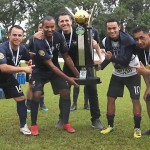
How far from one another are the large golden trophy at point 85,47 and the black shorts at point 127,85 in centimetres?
33

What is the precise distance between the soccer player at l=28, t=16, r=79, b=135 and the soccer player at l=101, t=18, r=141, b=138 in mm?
747

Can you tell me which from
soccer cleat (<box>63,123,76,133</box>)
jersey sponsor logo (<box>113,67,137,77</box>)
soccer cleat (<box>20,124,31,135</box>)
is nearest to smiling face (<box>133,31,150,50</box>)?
jersey sponsor logo (<box>113,67,137,77</box>)

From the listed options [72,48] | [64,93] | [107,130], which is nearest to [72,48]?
[72,48]

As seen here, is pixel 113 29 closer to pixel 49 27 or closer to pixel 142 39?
pixel 142 39

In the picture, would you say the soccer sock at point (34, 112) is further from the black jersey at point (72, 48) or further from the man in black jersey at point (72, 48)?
the black jersey at point (72, 48)

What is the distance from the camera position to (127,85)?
664cm

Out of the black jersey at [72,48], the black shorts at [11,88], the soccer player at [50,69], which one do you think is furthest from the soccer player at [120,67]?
the black shorts at [11,88]

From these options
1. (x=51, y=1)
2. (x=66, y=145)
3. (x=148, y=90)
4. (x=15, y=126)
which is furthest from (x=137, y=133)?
(x=51, y=1)

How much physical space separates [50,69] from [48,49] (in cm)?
39

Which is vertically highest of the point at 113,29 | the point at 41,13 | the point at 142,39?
the point at 41,13

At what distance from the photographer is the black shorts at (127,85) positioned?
6504mm

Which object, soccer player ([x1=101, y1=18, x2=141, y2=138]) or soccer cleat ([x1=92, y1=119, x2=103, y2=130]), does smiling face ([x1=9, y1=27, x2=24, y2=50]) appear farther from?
soccer cleat ([x1=92, y1=119, x2=103, y2=130])

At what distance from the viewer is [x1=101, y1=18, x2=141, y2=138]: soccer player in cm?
636

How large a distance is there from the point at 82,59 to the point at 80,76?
0.32 metres
